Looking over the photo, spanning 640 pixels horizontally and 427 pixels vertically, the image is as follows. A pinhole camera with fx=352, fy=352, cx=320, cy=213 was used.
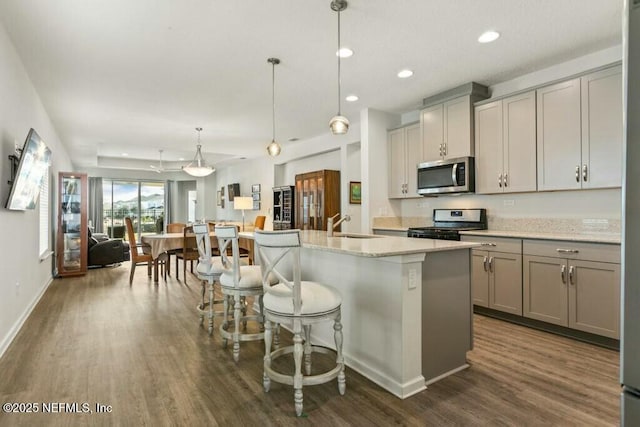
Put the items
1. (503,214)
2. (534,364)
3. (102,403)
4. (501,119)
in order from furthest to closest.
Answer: (503,214), (501,119), (534,364), (102,403)

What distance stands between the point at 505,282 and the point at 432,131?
209 cm

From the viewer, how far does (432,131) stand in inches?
180

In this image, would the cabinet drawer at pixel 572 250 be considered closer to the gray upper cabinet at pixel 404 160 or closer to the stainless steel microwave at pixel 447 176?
the stainless steel microwave at pixel 447 176

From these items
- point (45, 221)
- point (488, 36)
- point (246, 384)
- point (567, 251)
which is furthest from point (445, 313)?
point (45, 221)

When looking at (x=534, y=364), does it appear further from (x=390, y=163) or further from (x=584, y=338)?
(x=390, y=163)

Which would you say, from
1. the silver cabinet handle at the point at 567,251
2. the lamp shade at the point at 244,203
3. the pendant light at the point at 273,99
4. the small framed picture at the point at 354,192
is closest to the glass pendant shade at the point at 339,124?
the pendant light at the point at 273,99

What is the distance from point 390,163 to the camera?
529 centimetres

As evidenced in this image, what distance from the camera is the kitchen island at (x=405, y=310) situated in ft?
7.02

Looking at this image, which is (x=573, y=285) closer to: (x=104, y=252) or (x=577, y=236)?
(x=577, y=236)

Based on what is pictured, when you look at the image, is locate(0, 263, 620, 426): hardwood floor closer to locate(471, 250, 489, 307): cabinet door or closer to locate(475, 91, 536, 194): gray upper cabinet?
locate(471, 250, 489, 307): cabinet door

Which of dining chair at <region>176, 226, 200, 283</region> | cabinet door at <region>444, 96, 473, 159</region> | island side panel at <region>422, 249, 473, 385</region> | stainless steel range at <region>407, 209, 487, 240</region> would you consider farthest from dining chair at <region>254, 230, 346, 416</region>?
dining chair at <region>176, 226, 200, 283</region>

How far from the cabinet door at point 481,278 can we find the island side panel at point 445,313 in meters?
1.27

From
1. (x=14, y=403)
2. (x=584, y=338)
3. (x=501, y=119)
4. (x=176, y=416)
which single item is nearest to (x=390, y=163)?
(x=501, y=119)

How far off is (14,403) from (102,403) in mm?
520
